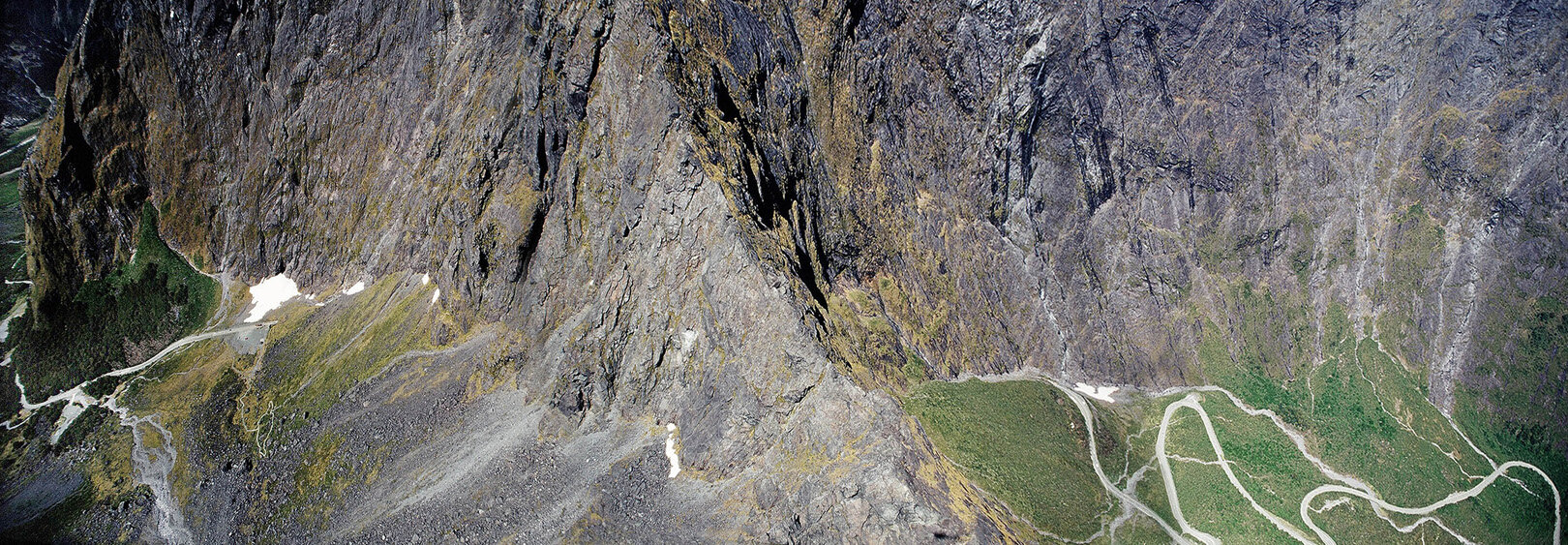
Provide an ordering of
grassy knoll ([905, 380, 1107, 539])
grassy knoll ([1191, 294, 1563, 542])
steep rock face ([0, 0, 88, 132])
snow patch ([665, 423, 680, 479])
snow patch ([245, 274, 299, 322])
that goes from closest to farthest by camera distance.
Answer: snow patch ([665, 423, 680, 479]) → grassy knoll ([905, 380, 1107, 539]) → grassy knoll ([1191, 294, 1563, 542]) → snow patch ([245, 274, 299, 322]) → steep rock face ([0, 0, 88, 132])

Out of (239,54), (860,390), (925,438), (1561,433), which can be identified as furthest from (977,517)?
(239,54)

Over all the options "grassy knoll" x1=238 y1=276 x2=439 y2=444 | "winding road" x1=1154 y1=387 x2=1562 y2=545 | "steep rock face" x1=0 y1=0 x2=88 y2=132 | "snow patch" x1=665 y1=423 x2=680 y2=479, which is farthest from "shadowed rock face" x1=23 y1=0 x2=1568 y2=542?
"steep rock face" x1=0 y1=0 x2=88 y2=132

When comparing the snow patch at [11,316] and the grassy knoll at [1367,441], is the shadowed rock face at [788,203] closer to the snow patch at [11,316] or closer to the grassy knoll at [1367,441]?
the grassy knoll at [1367,441]

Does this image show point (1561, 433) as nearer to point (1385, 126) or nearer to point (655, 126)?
point (1385, 126)

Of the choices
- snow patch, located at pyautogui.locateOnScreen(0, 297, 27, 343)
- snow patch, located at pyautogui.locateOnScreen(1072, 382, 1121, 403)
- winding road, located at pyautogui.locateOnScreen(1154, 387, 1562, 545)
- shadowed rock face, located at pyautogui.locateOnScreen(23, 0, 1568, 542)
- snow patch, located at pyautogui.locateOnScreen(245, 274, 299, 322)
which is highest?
shadowed rock face, located at pyautogui.locateOnScreen(23, 0, 1568, 542)

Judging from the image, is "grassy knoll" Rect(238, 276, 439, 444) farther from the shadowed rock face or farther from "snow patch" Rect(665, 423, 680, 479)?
"snow patch" Rect(665, 423, 680, 479)

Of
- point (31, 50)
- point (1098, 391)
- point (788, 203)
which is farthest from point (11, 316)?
point (1098, 391)

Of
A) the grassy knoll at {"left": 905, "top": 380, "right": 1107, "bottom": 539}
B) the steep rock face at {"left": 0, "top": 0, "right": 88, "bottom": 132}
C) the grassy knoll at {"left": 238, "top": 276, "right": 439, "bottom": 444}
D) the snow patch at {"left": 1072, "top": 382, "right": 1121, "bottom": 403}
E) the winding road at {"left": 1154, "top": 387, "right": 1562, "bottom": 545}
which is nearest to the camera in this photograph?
the grassy knoll at {"left": 905, "top": 380, "right": 1107, "bottom": 539}
